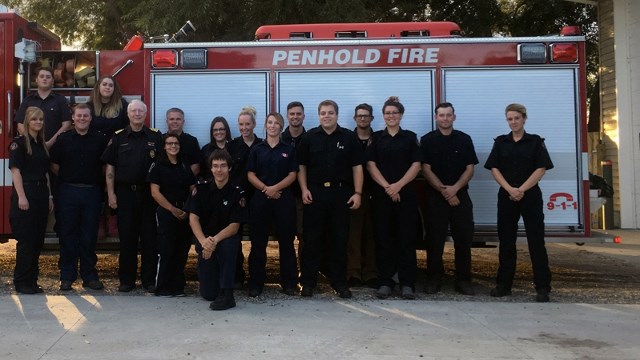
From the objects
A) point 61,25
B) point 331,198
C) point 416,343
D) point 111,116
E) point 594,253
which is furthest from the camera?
point 61,25

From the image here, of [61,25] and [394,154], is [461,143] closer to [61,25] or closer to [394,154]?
[394,154]

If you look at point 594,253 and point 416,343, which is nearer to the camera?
point 416,343

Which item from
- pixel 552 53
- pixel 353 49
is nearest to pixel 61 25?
pixel 353 49

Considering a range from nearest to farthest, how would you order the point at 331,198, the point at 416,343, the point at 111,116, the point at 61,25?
the point at 416,343 → the point at 331,198 → the point at 111,116 → the point at 61,25

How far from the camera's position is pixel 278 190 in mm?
5902

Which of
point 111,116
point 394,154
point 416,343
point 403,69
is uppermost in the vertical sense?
point 403,69

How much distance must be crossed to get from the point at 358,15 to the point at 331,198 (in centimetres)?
562

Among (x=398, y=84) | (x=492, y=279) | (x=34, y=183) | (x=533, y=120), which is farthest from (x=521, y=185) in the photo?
(x=34, y=183)

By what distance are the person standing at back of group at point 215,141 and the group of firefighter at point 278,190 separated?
0.6 inches

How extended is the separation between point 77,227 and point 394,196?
3248 mm

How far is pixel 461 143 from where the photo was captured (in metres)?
6.08

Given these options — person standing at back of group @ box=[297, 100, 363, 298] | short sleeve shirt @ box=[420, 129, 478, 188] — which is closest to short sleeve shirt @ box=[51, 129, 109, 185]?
person standing at back of group @ box=[297, 100, 363, 298]

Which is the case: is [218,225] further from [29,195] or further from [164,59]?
[164,59]

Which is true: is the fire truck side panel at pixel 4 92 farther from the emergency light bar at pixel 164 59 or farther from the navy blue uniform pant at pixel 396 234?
the navy blue uniform pant at pixel 396 234
